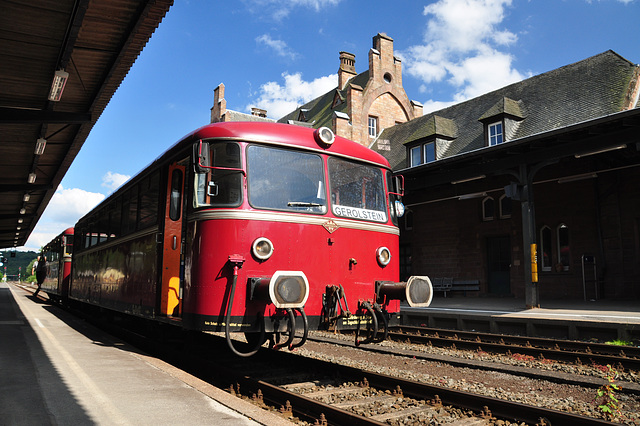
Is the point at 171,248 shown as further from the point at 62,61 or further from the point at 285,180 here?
the point at 62,61

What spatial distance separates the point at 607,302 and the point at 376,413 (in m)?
13.4

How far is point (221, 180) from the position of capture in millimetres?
5793

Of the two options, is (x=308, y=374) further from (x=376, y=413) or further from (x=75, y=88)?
(x=75, y=88)

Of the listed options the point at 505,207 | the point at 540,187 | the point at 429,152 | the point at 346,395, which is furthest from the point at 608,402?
the point at 429,152

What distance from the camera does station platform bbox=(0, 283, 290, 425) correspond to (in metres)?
4.09

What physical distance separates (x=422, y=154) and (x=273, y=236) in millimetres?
17952

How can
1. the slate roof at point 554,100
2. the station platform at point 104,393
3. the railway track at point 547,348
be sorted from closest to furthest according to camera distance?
the station platform at point 104,393 < the railway track at point 547,348 < the slate roof at point 554,100

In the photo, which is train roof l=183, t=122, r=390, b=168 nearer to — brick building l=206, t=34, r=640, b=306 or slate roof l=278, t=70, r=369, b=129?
brick building l=206, t=34, r=640, b=306

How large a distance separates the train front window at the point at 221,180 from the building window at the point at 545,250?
15701mm

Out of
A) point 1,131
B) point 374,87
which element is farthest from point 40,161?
point 374,87

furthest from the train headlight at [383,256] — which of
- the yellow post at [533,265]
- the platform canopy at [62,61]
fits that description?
the yellow post at [533,265]

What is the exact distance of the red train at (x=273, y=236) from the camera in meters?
5.46

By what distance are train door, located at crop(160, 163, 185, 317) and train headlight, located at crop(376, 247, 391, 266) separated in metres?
2.71

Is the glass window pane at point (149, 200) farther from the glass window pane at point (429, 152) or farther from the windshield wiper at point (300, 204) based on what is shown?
the glass window pane at point (429, 152)
